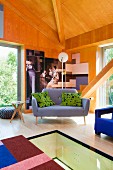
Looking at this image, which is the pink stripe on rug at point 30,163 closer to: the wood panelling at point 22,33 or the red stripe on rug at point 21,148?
the red stripe on rug at point 21,148

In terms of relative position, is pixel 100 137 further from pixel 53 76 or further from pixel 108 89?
pixel 53 76

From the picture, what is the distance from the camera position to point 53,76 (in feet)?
18.4

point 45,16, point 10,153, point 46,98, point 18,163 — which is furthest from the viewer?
point 45,16

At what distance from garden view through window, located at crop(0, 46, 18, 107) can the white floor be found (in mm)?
1026

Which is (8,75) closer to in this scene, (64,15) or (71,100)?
(71,100)

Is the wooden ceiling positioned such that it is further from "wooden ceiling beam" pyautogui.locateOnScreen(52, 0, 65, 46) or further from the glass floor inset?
the glass floor inset

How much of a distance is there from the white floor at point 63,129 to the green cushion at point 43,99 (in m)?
0.46

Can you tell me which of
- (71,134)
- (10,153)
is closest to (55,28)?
(71,134)

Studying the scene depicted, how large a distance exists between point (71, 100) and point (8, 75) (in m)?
2.26

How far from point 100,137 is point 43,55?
330 cm

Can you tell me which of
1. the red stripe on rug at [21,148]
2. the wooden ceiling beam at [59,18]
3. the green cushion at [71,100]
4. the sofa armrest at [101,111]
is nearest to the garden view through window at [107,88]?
the wooden ceiling beam at [59,18]

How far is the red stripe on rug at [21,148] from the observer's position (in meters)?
2.12

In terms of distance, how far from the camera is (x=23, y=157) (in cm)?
207

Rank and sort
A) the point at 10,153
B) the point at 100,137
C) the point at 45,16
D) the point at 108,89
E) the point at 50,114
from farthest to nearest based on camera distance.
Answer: the point at 108,89, the point at 45,16, the point at 50,114, the point at 100,137, the point at 10,153
